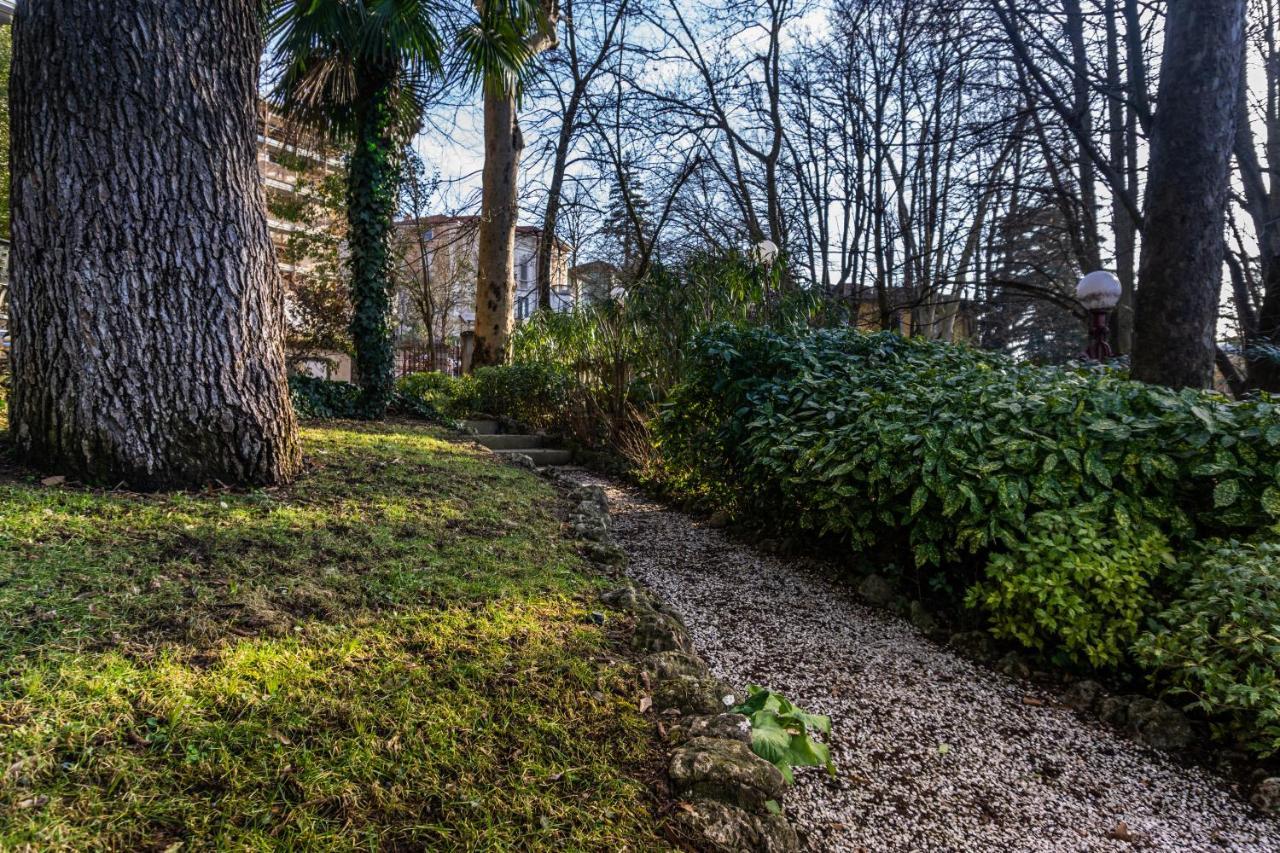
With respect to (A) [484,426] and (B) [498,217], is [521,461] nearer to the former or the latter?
(A) [484,426]

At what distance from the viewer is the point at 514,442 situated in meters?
7.71

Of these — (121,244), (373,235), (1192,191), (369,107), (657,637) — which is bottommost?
(657,637)

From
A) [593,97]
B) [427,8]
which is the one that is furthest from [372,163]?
[593,97]

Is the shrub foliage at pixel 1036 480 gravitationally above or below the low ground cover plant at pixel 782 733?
above

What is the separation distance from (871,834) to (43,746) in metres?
1.69

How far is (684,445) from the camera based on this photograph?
4691mm

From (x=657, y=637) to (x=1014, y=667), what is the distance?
1.59 meters

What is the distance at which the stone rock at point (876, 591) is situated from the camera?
3025 mm

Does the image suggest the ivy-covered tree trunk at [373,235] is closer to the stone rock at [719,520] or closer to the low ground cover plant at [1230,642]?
the stone rock at [719,520]

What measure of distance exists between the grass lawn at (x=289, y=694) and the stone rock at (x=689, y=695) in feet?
0.38

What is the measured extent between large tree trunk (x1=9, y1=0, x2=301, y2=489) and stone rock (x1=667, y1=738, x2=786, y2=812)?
2293mm

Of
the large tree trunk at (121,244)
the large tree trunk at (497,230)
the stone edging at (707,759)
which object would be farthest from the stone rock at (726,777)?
the large tree trunk at (497,230)

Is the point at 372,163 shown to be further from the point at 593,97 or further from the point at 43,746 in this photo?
the point at 43,746

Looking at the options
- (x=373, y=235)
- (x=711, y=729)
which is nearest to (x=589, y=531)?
(x=711, y=729)
